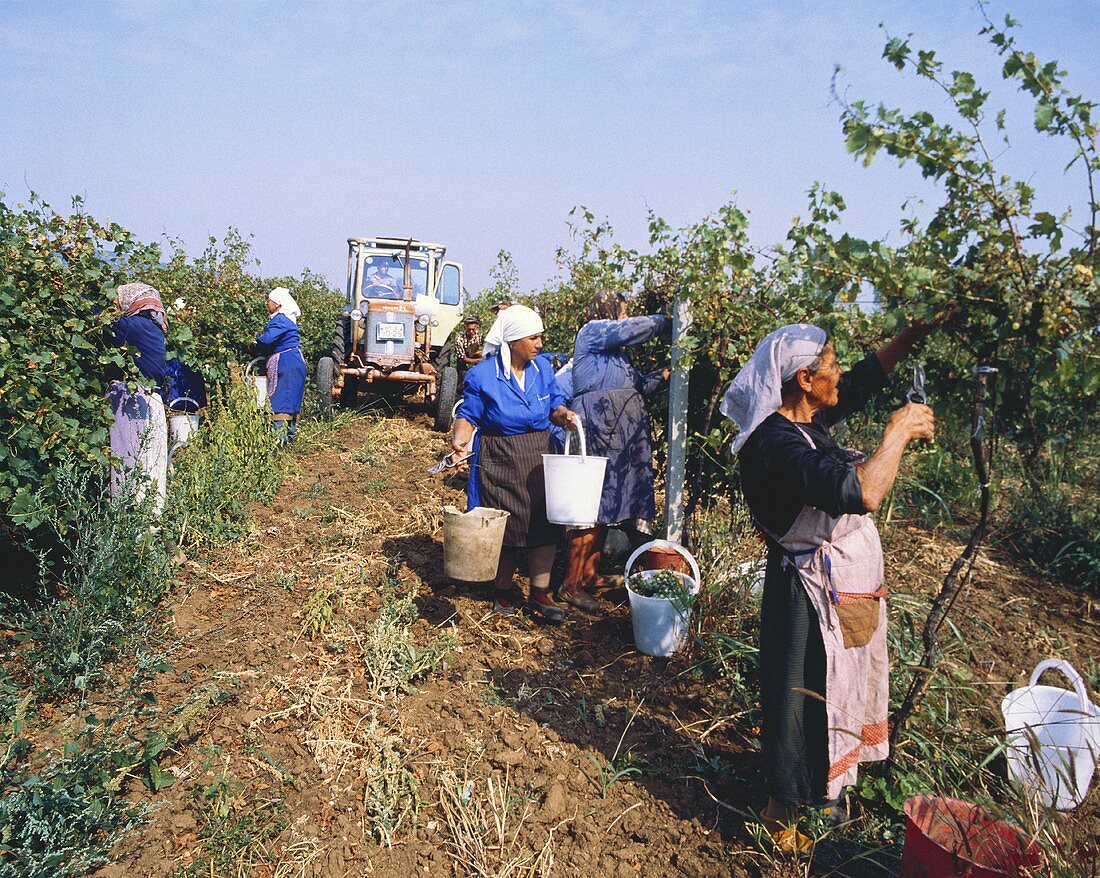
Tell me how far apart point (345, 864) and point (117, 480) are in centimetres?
256

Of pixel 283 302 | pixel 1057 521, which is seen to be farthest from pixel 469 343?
pixel 1057 521

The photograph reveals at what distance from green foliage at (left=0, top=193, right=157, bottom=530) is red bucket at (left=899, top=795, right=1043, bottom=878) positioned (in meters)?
3.74

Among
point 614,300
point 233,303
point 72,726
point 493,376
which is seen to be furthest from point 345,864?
point 233,303

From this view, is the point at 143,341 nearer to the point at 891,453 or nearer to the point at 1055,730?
the point at 891,453

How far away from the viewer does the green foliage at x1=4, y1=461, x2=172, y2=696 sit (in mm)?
3434

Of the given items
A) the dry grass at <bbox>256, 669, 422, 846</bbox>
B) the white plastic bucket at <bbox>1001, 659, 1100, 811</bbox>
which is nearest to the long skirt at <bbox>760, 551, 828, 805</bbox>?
the white plastic bucket at <bbox>1001, 659, 1100, 811</bbox>

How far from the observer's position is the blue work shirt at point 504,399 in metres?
4.22

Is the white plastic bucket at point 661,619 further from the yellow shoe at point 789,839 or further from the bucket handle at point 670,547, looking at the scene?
the yellow shoe at point 789,839

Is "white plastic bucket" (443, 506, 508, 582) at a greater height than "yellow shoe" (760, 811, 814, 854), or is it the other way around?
"white plastic bucket" (443, 506, 508, 582)

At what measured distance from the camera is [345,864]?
2.70 metres

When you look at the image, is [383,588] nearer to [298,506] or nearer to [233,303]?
[298,506]

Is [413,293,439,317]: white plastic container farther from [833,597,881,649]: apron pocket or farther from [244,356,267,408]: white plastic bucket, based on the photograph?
[833,597,881,649]: apron pocket

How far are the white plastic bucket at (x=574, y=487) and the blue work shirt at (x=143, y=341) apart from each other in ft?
7.56

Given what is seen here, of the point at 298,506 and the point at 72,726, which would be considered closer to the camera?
the point at 72,726
